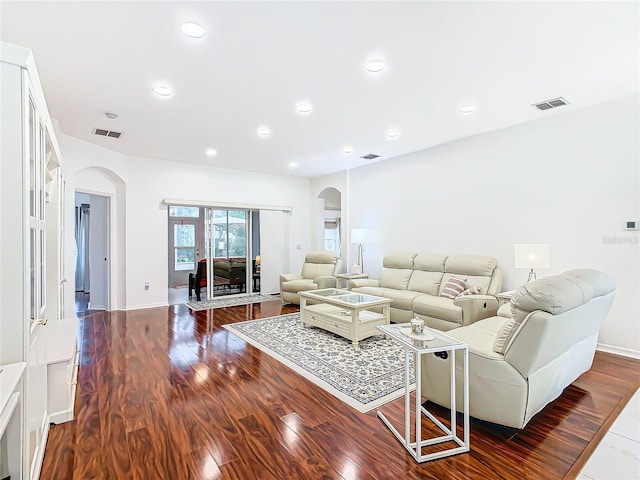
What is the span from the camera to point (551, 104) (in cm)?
367

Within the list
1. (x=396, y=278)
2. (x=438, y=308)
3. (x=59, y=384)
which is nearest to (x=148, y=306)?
(x=59, y=384)

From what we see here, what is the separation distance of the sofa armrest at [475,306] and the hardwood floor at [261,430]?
1081mm

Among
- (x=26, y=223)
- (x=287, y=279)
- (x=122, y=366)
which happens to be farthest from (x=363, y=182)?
(x=26, y=223)

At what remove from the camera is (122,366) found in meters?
3.26

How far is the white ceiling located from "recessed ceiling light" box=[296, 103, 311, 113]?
0.08 metres

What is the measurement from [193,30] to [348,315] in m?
3.29

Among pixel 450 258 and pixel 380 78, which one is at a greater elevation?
pixel 380 78

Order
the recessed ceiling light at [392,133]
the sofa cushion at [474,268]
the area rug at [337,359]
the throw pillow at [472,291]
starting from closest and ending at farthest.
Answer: the area rug at [337,359], the throw pillow at [472,291], the sofa cushion at [474,268], the recessed ceiling light at [392,133]

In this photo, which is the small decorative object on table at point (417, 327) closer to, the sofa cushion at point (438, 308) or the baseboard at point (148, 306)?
the sofa cushion at point (438, 308)

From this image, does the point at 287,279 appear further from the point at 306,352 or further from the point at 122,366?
the point at 122,366

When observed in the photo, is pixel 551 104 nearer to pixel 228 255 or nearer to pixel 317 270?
pixel 317 270

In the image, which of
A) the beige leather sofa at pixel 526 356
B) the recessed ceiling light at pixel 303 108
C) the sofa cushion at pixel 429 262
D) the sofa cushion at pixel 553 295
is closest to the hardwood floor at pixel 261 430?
the beige leather sofa at pixel 526 356

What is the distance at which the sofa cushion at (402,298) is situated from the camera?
4.51 meters

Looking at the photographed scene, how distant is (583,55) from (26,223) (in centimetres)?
395
